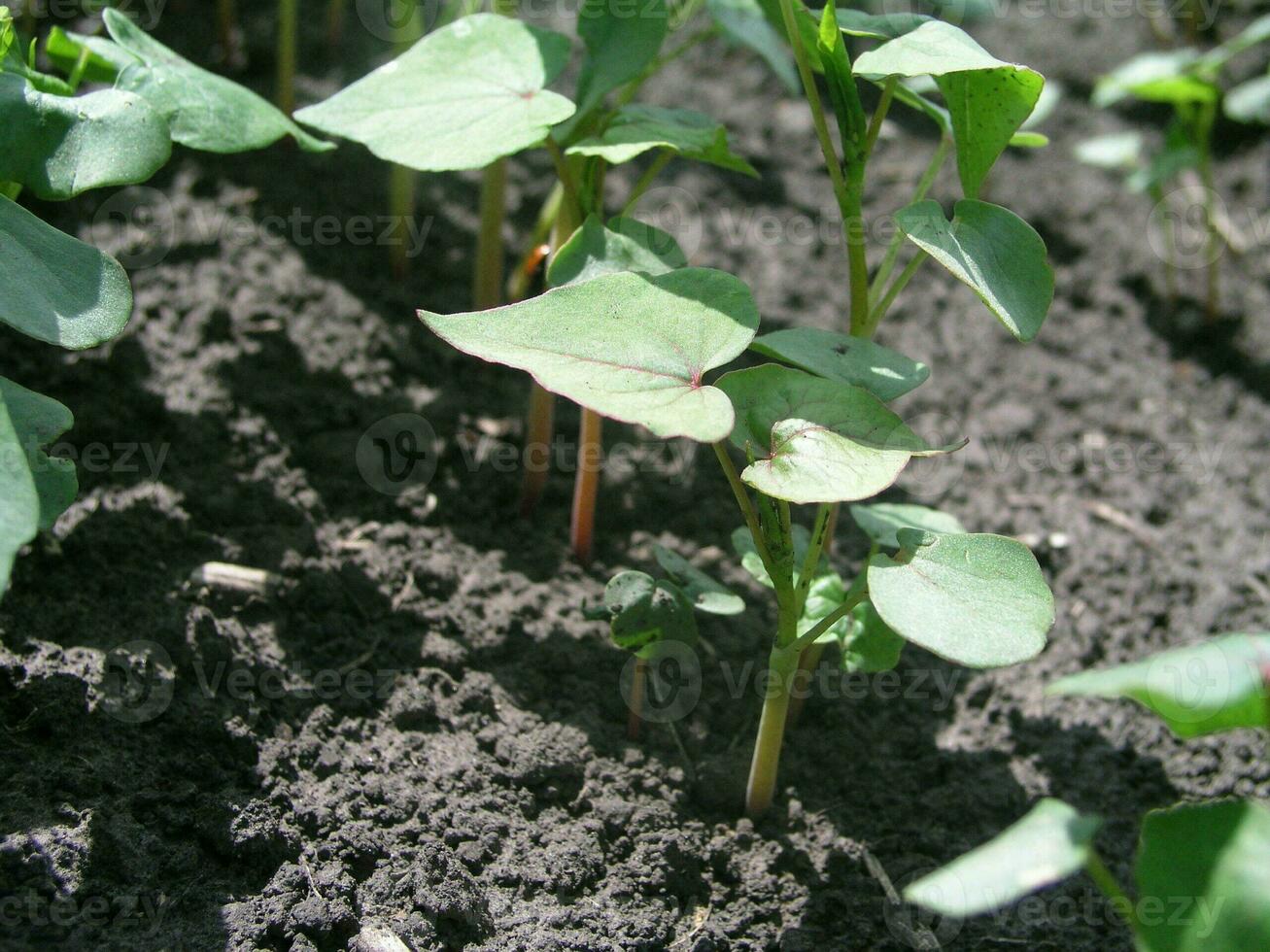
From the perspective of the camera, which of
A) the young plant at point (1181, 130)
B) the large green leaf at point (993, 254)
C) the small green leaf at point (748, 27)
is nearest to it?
the large green leaf at point (993, 254)

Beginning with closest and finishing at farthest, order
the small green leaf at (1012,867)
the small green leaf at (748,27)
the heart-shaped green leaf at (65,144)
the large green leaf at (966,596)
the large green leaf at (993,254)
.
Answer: the small green leaf at (1012,867) → the large green leaf at (966,596) → the large green leaf at (993,254) → the heart-shaped green leaf at (65,144) → the small green leaf at (748,27)

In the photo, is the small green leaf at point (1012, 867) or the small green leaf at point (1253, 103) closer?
the small green leaf at point (1012, 867)

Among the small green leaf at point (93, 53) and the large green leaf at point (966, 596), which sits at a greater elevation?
the small green leaf at point (93, 53)

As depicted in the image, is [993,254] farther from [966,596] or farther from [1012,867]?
[1012,867]

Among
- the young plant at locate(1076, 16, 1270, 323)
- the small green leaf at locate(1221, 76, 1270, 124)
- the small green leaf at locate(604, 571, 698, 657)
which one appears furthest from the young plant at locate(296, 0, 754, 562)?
the small green leaf at locate(1221, 76, 1270, 124)

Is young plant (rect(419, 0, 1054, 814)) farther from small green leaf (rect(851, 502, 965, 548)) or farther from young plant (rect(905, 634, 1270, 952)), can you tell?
young plant (rect(905, 634, 1270, 952))

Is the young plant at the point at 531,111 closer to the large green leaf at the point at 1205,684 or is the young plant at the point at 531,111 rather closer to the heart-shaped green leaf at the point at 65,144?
the heart-shaped green leaf at the point at 65,144

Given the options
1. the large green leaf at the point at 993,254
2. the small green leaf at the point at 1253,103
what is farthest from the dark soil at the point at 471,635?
the large green leaf at the point at 993,254

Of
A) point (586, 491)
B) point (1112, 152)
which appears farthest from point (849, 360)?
point (1112, 152)

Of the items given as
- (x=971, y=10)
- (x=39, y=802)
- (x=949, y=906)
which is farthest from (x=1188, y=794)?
(x=39, y=802)

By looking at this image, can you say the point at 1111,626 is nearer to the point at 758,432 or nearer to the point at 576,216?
the point at 758,432
